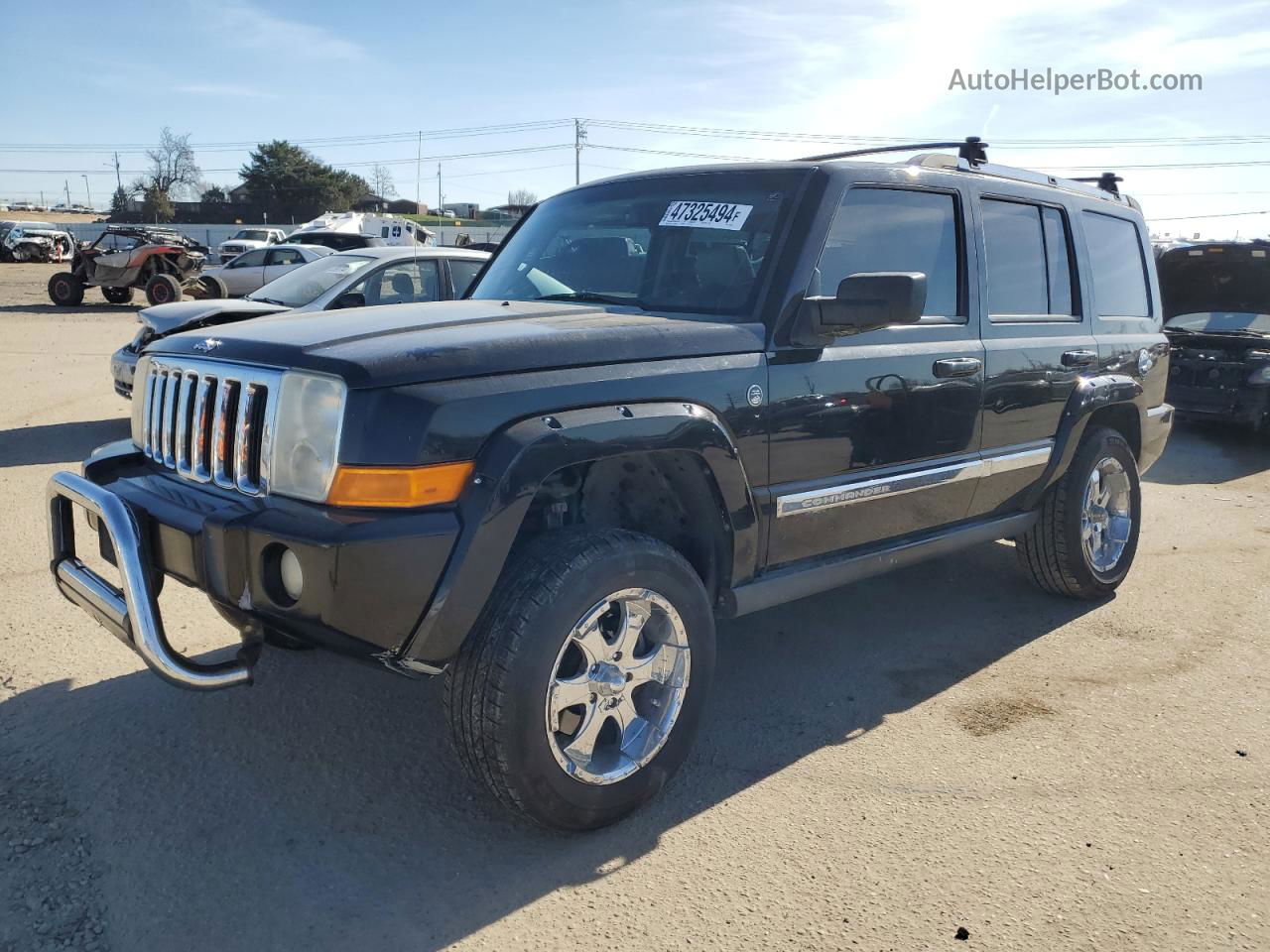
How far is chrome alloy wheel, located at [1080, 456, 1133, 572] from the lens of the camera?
4.93 metres

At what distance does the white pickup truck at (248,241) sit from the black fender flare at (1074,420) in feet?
105

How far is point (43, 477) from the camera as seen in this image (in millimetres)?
6762

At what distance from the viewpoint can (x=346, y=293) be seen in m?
8.21

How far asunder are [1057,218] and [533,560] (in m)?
3.32

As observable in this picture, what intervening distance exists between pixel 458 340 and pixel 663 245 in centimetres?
116

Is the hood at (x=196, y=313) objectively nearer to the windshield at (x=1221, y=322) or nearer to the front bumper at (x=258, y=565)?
the front bumper at (x=258, y=565)

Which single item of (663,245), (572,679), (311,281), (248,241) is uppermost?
(663,245)

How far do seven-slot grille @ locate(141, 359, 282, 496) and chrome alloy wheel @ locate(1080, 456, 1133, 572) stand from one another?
3.87m

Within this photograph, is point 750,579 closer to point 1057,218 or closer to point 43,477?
point 1057,218

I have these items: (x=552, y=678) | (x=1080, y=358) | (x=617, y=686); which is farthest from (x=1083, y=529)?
(x=552, y=678)

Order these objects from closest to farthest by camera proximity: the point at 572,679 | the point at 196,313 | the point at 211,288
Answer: the point at 572,679, the point at 196,313, the point at 211,288

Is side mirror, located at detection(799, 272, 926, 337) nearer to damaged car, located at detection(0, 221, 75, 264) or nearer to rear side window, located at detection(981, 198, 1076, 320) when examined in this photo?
rear side window, located at detection(981, 198, 1076, 320)

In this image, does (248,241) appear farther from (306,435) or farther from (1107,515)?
(306,435)

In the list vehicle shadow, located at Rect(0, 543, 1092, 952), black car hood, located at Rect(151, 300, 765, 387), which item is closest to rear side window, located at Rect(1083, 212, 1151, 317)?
vehicle shadow, located at Rect(0, 543, 1092, 952)
